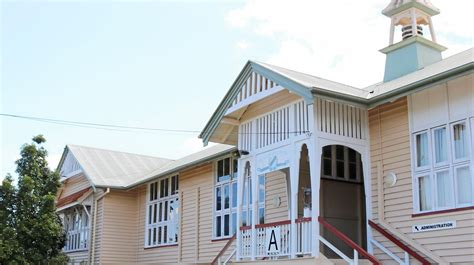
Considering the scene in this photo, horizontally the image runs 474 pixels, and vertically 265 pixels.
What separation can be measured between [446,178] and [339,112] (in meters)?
2.53

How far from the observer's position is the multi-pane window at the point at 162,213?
68.7 feet

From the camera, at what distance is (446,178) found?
11430mm

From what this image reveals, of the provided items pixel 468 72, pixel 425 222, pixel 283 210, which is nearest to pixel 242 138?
pixel 283 210

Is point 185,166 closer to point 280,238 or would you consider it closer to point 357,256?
point 280,238

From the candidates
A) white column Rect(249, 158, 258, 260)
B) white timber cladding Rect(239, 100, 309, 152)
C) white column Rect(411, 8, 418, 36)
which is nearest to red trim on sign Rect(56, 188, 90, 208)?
white timber cladding Rect(239, 100, 309, 152)

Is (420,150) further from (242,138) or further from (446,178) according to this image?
(242,138)

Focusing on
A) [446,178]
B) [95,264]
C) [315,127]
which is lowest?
[95,264]

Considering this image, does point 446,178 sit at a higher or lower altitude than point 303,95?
lower

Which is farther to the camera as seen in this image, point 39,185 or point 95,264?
point 95,264

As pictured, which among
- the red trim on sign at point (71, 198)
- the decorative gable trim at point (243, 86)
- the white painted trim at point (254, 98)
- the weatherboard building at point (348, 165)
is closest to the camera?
the weatherboard building at point (348, 165)

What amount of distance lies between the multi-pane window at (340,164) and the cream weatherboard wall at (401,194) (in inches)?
77.0

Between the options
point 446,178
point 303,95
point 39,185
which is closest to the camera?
point 446,178

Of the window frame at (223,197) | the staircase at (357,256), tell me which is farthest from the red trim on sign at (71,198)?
the staircase at (357,256)

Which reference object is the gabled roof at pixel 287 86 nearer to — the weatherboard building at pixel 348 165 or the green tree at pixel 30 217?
the weatherboard building at pixel 348 165
